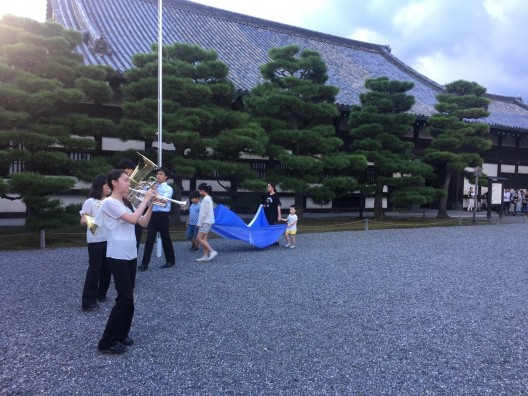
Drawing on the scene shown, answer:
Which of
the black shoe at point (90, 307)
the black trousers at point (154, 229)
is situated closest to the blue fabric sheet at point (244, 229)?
the black trousers at point (154, 229)

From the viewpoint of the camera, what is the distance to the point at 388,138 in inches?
559

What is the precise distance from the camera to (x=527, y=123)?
21.3 metres

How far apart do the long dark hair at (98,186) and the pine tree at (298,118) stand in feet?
25.2

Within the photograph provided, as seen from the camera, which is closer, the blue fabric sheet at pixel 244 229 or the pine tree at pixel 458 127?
the blue fabric sheet at pixel 244 229

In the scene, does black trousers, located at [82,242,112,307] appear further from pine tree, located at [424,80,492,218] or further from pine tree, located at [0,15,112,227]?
pine tree, located at [424,80,492,218]

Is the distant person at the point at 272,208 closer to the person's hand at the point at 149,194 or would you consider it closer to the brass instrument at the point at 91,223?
the brass instrument at the point at 91,223

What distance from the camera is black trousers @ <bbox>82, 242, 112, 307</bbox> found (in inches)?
182

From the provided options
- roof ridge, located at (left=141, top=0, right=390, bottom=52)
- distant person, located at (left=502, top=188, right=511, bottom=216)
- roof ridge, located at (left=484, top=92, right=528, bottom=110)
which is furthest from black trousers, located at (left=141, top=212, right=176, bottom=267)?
roof ridge, located at (left=484, top=92, right=528, bottom=110)

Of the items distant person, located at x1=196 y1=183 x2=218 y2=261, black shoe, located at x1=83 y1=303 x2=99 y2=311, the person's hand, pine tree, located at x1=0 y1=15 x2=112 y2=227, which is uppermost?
pine tree, located at x1=0 y1=15 x2=112 y2=227

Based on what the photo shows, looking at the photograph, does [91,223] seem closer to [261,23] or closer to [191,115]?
[191,115]

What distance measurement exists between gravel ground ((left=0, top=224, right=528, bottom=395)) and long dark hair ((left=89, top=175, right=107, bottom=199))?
1.30 metres

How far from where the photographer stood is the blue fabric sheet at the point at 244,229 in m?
8.34

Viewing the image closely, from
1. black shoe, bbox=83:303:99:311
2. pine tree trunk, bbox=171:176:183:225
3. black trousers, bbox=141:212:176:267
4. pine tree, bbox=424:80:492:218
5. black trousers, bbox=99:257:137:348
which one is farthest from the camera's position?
pine tree, bbox=424:80:492:218

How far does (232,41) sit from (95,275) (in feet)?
50.4
